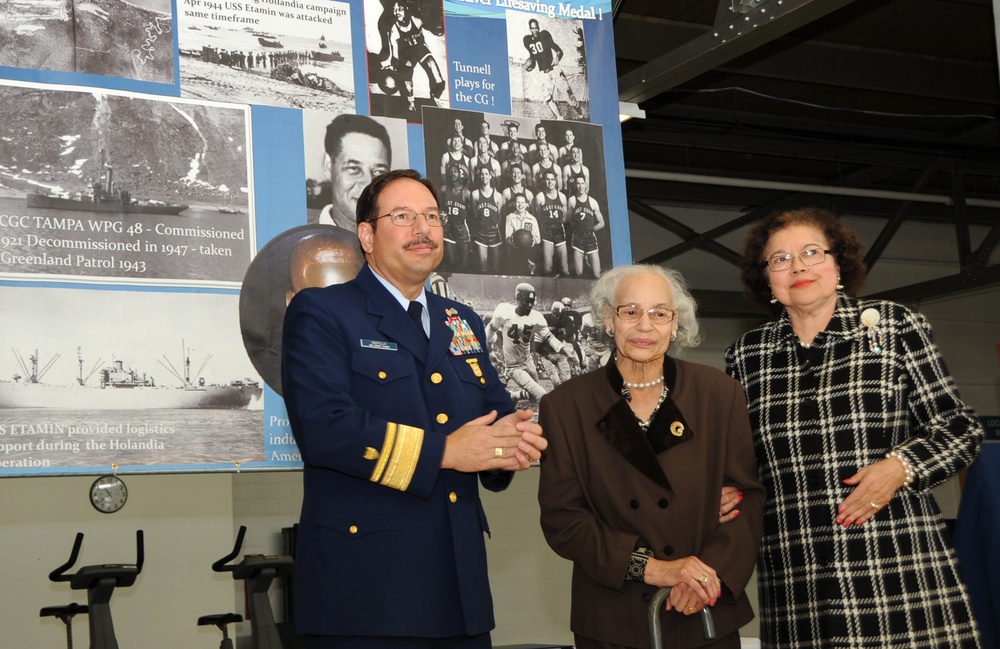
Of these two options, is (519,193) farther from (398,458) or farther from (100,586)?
(100,586)

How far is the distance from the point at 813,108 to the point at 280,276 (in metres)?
6.51

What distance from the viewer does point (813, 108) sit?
342 inches

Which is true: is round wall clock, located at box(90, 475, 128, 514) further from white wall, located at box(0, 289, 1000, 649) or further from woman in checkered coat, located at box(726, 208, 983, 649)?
woman in checkered coat, located at box(726, 208, 983, 649)

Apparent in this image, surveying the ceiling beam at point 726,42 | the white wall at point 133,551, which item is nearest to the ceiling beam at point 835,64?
the ceiling beam at point 726,42

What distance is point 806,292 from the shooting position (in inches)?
104

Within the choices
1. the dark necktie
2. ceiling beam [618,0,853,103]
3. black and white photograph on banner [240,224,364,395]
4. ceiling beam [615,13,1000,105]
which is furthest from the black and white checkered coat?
ceiling beam [615,13,1000,105]

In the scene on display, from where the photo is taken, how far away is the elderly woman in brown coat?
2.40 meters

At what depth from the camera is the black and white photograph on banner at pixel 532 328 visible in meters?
3.42

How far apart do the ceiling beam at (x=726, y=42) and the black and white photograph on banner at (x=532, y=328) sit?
1.21 metres

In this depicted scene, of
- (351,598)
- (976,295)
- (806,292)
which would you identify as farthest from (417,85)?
(976,295)

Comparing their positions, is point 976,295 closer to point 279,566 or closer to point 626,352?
point 279,566

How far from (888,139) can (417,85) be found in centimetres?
651

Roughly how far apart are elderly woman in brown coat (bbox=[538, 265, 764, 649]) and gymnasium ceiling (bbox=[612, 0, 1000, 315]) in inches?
73.6

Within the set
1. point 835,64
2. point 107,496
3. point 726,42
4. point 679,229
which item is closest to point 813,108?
point 835,64
